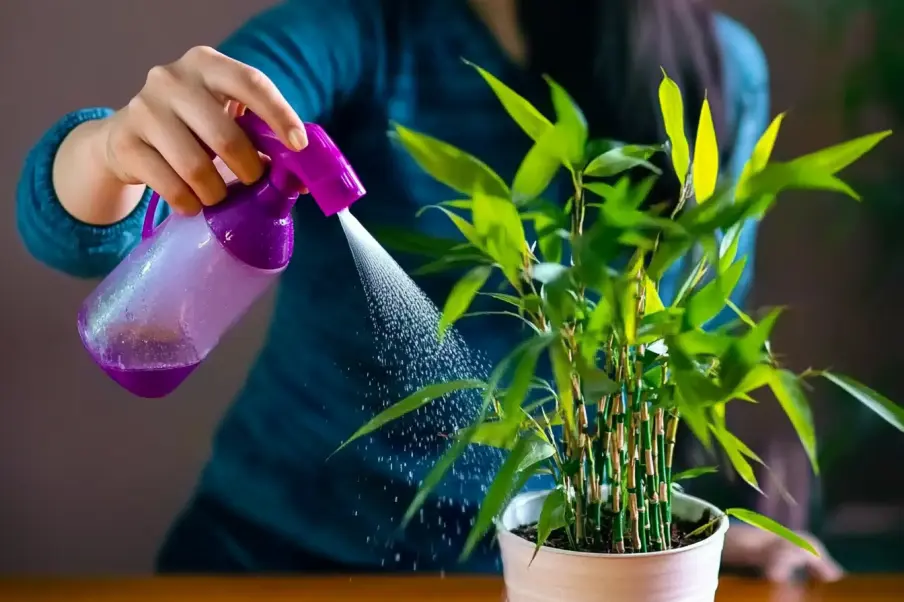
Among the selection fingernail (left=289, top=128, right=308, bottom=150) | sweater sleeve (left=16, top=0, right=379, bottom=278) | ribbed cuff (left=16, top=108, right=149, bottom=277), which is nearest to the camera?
fingernail (left=289, top=128, right=308, bottom=150)

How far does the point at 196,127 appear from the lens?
0.58 meters

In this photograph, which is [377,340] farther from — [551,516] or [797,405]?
[797,405]

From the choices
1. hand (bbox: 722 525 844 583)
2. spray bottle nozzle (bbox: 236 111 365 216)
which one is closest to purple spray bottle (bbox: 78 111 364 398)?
spray bottle nozzle (bbox: 236 111 365 216)

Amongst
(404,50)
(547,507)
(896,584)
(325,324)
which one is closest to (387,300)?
(325,324)

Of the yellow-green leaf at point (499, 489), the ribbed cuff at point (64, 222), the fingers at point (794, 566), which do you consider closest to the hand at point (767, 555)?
the fingers at point (794, 566)

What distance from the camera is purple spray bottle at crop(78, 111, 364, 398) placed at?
1.81ft

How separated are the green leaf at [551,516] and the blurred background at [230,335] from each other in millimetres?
411

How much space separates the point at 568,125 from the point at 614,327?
127mm

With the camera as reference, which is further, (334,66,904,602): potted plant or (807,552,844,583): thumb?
(807,552,844,583): thumb

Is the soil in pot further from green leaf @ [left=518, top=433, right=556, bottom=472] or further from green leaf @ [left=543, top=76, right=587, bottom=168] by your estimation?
green leaf @ [left=543, top=76, right=587, bottom=168]

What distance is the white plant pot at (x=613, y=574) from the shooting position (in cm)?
50

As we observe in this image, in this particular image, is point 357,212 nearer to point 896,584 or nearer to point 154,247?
point 154,247

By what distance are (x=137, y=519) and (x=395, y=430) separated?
0.30 m

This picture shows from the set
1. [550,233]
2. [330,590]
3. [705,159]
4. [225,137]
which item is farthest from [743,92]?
[330,590]
